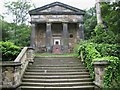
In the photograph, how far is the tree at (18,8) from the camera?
2984 cm

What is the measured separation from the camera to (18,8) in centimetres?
3033

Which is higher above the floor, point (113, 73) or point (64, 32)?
point (64, 32)

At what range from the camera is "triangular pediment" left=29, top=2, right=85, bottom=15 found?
906 inches

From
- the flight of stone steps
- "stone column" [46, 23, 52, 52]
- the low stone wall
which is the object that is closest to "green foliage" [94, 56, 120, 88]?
the low stone wall

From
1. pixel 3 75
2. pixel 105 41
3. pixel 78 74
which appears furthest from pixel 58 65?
pixel 105 41

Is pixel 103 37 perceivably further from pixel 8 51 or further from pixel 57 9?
pixel 57 9

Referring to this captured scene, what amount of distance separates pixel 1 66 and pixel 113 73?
4607mm

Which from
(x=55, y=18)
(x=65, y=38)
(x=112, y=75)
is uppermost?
(x=55, y=18)

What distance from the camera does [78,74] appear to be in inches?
381

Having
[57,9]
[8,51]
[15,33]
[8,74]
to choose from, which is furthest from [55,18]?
[8,74]

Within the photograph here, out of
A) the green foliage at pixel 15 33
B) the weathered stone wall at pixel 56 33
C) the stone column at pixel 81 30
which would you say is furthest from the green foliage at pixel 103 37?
the green foliage at pixel 15 33

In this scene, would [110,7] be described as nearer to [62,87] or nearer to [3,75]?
[62,87]

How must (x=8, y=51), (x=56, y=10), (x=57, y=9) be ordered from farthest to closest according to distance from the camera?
(x=57, y=9), (x=56, y=10), (x=8, y=51)

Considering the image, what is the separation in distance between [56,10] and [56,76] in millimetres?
15142
